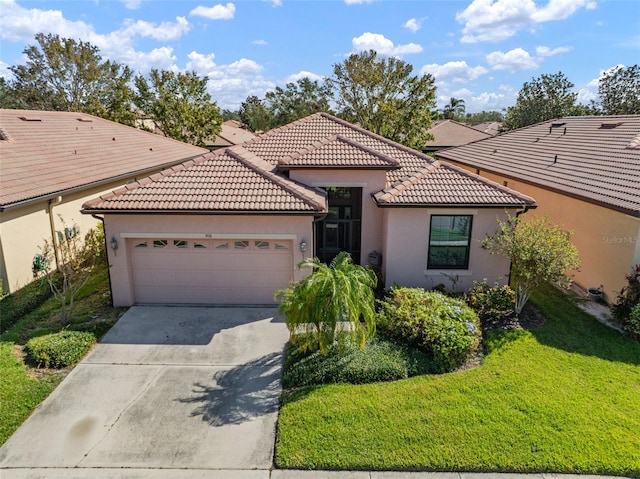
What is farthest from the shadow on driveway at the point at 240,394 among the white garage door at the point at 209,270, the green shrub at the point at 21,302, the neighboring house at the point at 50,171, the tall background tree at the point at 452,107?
the tall background tree at the point at 452,107

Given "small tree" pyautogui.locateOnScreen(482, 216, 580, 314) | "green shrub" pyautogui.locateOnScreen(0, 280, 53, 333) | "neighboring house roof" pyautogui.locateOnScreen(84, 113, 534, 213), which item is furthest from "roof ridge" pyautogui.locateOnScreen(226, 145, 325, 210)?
"green shrub" pyautogui.locateOnScreen(0, 280, 53, 333)

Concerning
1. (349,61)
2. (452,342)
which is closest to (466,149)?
(349,61)

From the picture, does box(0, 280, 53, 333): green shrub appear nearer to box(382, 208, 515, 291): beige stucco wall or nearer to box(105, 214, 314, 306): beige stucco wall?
box(105, 214, 314, 306): beige stucco wall

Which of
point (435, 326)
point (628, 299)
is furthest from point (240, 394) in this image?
point (628, 299)

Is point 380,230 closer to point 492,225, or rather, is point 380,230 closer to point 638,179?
point 492,225

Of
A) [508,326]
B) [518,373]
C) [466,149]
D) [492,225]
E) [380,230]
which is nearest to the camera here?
[518,373]

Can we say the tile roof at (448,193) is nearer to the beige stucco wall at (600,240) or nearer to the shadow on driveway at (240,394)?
the beige stucco wall at (600,240)
